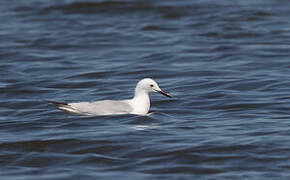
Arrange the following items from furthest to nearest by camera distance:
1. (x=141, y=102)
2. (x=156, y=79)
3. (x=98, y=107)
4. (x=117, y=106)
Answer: (x=156, y=79) → (x=141, y=102) → (x=117, y=106) → (x=98, y=107)

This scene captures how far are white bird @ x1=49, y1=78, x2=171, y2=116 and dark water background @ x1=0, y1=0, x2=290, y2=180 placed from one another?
13cm

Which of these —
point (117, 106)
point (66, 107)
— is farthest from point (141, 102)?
point (66, 107)

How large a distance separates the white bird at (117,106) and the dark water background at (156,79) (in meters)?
0.13

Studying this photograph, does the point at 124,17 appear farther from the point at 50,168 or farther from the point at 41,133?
the point at 50,168

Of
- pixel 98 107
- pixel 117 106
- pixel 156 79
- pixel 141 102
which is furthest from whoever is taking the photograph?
pixel 156 79

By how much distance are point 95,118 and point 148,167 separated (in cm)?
252

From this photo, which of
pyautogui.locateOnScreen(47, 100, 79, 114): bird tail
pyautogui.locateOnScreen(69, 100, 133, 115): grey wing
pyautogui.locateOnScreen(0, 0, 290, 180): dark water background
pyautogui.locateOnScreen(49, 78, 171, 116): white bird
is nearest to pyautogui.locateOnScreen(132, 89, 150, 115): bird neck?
pyautogui.locateOnScreen(49, 78, 171, 116): white bird

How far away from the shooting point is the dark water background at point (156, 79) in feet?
34.6

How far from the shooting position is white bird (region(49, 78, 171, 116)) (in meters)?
12.6

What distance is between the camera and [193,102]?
1424 centimetres

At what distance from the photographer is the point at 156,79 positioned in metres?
16.5

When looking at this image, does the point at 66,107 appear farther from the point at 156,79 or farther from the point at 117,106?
the point at 156,79

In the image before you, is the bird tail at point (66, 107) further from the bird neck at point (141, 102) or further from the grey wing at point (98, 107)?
the bird neck at point (141, 102)

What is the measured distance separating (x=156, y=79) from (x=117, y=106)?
3856 millimetres
